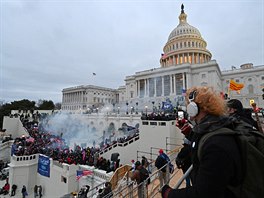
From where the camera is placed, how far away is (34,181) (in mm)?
15641

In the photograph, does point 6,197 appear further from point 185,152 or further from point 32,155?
point 185,152

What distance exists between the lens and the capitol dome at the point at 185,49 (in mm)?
50562

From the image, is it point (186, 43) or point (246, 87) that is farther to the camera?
point (186, 43)

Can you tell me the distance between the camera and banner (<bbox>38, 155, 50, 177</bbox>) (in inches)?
580

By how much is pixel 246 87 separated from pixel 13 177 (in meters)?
53.7

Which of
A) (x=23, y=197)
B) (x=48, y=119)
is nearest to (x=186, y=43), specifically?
(x=48, y=119)

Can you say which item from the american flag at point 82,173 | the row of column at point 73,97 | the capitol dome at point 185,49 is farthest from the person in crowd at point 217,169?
the row of column at point 73,97

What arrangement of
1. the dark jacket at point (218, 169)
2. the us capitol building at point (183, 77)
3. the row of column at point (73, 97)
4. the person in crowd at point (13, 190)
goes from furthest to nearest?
the row of column at point (73, 97) → the us capitol building at point (183, 77) → the person in crowd at point (13, 190) → the dark jacket at point (218, 169)

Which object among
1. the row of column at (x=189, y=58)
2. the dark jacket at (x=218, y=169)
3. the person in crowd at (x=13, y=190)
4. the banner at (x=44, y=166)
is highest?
the row of column at (x=189, y=58)

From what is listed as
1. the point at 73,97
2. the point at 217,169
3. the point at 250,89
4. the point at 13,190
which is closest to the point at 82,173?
the point at 13,190

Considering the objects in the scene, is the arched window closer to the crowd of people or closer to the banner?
the banner

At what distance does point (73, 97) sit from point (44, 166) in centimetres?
6374

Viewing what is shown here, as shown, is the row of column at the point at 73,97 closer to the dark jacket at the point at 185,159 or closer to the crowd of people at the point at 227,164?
the dark jacket at the point at 185,159

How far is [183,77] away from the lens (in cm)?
4259
